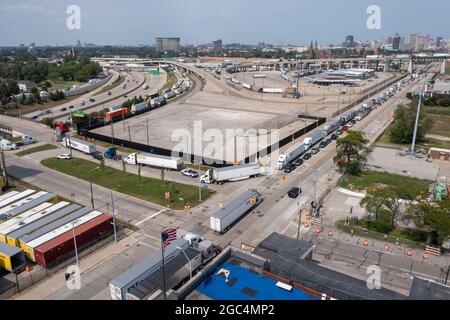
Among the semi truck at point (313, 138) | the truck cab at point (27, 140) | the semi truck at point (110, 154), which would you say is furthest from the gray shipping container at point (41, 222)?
the semi truck at point (313, 138)

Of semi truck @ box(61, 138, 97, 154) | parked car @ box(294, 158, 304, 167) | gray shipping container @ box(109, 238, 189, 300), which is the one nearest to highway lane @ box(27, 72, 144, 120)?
semi truck @ box(61, 138, 97, 154)

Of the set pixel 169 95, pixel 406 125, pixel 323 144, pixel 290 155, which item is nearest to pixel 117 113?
pixel 169 95

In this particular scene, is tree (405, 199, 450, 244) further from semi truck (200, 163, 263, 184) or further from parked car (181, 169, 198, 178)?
parked car (181, 169, 198, 178)

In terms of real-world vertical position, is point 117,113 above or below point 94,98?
below

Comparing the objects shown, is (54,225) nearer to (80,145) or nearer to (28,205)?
(28,205)

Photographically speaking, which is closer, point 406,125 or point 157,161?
point 157,161

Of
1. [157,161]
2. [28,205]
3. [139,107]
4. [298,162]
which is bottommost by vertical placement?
[28,205]

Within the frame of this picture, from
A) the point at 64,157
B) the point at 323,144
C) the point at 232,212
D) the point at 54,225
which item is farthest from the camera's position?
the point at 323,144

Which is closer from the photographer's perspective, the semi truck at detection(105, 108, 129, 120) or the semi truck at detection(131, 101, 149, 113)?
the semi truck at detection(105, 108, 129, 120)
